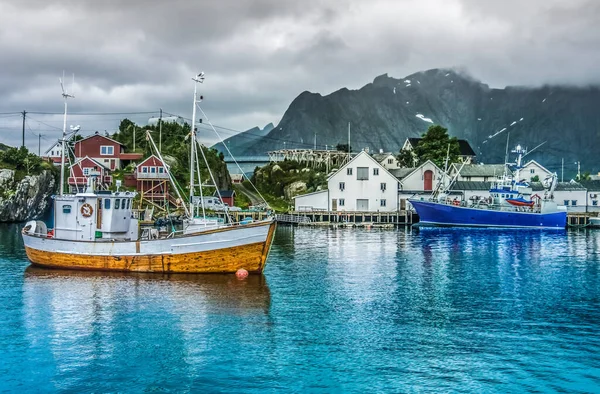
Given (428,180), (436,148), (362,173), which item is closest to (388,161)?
(436,148)

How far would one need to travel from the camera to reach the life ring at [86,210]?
38.0 meters

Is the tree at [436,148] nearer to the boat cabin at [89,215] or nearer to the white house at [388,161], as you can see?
the white house at [388,161]

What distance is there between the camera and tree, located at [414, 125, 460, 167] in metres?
109

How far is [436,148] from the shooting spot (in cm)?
11119

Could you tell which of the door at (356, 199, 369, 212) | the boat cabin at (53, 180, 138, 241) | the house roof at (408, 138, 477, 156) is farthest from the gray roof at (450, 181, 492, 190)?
the boat cabin at (53, 180, 138, 241)

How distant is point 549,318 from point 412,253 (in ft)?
77.9

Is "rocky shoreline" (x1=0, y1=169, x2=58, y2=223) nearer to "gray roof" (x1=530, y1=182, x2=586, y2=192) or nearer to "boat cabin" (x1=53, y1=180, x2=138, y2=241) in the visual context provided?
"boat cabin" (x1=53, y1=180, x2=138, y2=241)

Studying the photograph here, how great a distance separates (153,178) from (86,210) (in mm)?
46498

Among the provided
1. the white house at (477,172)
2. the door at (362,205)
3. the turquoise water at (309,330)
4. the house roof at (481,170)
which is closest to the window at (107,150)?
the door at (362,205)

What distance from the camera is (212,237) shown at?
3506cm

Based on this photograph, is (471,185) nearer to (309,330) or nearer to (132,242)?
(132,242)

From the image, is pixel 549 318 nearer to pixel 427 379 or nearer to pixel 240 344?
pixel 427 379

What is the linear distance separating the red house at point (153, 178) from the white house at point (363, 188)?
2492 cm

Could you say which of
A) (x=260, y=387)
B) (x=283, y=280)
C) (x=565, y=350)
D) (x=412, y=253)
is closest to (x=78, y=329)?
(x=260, y=387)
